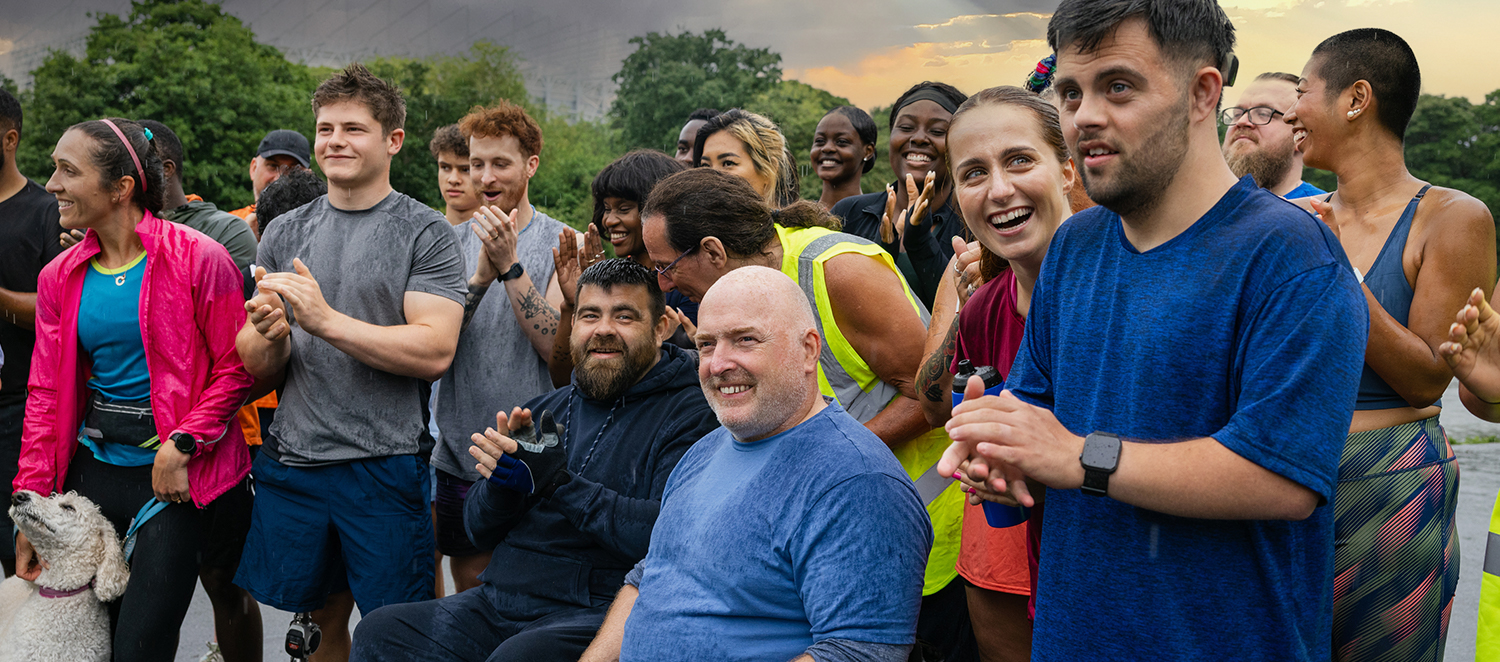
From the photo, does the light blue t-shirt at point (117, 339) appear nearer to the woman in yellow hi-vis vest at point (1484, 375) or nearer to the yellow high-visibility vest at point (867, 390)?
the yellow high-visibility vest at point (867, 390)

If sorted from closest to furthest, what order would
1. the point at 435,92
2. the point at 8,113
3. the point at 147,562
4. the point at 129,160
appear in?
the point at 147,562 < the point at 129,160 < the point at 8,113 < the point at 435,92

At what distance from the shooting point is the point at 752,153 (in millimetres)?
4219

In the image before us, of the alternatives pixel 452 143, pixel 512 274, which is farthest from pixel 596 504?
pixel 452 143

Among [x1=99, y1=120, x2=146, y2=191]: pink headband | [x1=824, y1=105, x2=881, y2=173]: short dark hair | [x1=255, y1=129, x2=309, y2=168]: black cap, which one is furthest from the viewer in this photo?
[x1=255, y1=129, x2=309, y2=168]: black cap

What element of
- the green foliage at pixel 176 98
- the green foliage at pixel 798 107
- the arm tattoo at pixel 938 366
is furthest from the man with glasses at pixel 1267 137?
the green foliage at pixel 176 98

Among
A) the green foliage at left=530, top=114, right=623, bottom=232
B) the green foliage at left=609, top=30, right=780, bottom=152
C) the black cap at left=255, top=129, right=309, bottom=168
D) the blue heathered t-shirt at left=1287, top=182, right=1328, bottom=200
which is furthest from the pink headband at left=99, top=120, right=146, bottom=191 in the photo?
the green foliage at left=609, top=30, right=780, bottom=152

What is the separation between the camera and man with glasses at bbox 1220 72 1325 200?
3.54 meters

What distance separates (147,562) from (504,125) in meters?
2.30

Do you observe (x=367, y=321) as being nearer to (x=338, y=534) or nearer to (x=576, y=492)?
(x=338, y=534)

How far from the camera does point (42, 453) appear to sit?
3.70 meters

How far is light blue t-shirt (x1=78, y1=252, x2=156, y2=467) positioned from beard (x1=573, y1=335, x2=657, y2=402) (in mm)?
1737

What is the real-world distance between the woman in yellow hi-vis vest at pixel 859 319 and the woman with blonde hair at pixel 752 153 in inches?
39.5

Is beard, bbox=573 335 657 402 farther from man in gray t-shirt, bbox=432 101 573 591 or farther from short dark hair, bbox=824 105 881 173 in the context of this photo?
short dark hair, bbox=824 105 881 173

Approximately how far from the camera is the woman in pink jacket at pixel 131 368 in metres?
3.62
